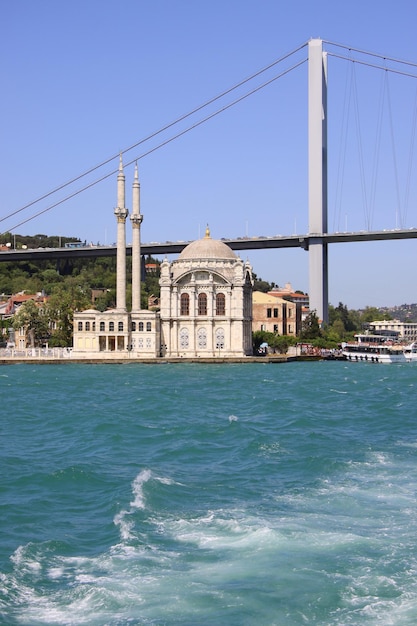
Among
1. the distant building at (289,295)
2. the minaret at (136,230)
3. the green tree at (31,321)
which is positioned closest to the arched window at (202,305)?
the minaret at (136,230)

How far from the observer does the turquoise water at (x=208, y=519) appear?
11.2m

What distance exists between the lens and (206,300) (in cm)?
6688

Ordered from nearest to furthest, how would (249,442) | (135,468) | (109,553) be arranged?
(109,553) < (135,468) < (249,442)

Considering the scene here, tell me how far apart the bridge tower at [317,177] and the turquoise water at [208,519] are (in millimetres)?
50471

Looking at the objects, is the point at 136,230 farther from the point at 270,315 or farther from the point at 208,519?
the point at 208,519

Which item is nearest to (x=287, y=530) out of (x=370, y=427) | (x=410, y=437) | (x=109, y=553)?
(x=109, y=553)

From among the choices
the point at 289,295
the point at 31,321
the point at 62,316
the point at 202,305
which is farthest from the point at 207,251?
the point at 289,295

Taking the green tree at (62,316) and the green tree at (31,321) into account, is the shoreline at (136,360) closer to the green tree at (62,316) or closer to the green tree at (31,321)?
the green tree at (62,316)

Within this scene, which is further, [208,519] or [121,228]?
[121,228]

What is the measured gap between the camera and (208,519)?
14.7 meters

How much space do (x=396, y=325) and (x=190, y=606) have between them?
138 metres

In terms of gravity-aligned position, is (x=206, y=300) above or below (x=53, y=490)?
above

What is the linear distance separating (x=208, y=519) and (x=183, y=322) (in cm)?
5214

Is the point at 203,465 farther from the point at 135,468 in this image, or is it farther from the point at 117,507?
the point at 117,507
